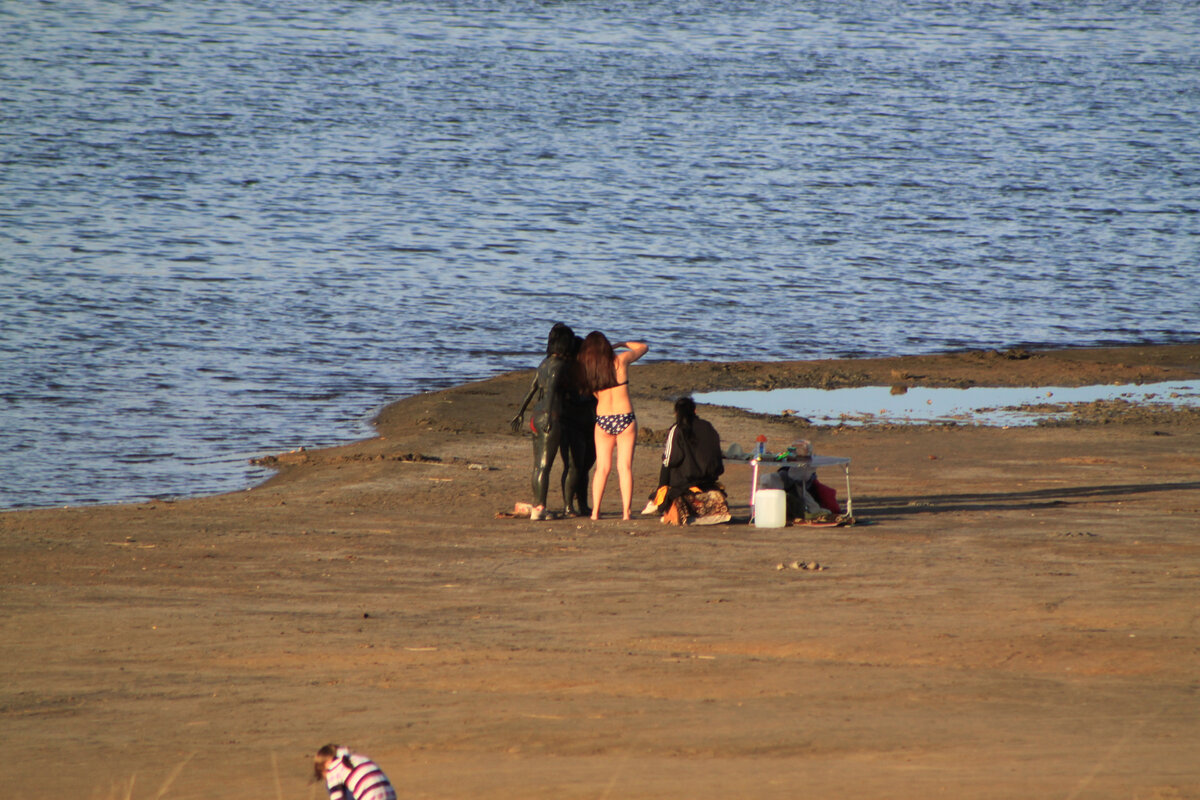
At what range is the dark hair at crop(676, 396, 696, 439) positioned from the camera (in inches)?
415

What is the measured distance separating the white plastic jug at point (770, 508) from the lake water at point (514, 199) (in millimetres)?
5729

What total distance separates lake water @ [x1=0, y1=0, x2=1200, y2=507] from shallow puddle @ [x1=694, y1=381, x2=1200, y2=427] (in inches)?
143

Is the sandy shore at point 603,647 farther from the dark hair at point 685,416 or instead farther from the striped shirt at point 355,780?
the striped shirt at point 355,780

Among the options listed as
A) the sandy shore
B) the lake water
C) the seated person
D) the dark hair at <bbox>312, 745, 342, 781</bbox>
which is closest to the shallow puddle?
the lake water

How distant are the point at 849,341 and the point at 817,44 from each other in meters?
41.1

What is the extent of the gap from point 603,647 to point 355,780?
3.19 m

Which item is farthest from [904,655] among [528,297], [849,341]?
[528,297]

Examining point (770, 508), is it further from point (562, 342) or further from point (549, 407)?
point (562, 342)

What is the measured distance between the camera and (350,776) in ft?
14.1

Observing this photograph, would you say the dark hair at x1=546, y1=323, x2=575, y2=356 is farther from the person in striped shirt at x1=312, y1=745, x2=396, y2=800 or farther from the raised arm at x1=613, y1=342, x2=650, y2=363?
the person in striped shirt at x1=312, y1=745, x2=396, y2=800

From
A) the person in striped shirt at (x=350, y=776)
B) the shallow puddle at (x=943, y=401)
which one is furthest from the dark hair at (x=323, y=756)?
the shallow puddle at (x=943, y=401)

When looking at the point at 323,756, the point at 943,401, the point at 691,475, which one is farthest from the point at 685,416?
the point at 943,401

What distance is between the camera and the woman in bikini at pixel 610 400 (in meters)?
10.6

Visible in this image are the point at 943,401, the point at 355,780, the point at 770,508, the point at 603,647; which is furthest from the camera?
the point at 943,401
